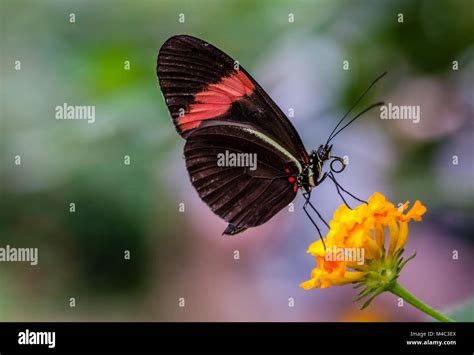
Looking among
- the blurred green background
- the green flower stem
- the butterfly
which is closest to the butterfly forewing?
the butterfly

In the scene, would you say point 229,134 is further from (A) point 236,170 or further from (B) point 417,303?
(B) point 417,303

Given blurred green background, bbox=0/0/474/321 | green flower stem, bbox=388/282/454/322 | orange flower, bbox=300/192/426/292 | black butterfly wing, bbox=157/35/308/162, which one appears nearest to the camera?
green flower stem, bbox=388/282/454/322

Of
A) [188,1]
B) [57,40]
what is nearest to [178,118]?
[188,1]

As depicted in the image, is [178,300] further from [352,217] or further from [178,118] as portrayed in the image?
[352,217]

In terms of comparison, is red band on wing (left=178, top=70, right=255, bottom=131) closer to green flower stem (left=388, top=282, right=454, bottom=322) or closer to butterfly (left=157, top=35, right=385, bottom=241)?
butterfly (left=157, top=35, right=385, bottom=241)

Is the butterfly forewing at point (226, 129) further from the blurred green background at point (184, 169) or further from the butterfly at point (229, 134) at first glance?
the blurred green background at point (184, 169)

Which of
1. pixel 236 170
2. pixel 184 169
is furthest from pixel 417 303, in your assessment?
pixel 184 169

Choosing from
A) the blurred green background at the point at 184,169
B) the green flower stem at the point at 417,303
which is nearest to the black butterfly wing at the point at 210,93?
the blurred green background at the point at 184,169
